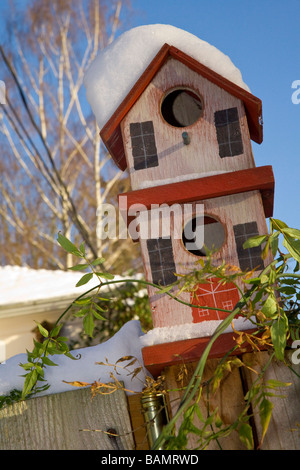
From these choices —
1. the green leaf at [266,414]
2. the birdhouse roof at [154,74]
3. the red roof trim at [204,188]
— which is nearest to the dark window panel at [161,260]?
the red roof trim at [204,188]

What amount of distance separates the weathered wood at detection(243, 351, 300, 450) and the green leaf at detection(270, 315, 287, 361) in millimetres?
262

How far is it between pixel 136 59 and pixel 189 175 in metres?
0.53

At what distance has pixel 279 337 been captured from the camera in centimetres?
A: 139

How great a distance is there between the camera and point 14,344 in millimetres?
6449

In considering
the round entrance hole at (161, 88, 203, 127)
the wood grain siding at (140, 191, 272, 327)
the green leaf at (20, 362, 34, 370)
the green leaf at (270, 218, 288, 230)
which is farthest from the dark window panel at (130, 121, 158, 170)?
the green leaf at (20, 362, 34, 370)

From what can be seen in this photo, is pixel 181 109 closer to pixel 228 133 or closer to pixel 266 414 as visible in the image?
pixel 228 133

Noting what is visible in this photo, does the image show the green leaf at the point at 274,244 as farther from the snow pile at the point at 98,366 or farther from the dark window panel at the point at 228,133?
the dark window panel at the point at 228,133

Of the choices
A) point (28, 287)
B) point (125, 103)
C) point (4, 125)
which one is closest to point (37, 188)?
point (4, 125)

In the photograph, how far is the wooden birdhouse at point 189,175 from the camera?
6.21 ft

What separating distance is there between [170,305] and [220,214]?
37 centimetres

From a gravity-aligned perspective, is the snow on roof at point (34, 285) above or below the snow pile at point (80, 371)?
above

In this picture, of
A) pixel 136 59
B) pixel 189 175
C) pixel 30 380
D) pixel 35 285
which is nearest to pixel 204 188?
pixel 189 175

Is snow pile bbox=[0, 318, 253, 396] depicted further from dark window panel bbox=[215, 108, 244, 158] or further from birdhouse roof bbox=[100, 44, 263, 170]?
birdhouse roof bbox=[100, 44, 263, 170]

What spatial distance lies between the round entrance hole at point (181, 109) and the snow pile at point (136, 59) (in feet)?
0.96
